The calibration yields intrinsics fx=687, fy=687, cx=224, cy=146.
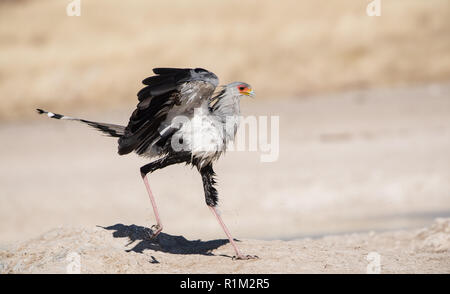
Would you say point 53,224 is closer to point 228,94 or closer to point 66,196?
point 66,196

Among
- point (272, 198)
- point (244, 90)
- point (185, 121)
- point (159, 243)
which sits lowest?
point (159, 243)

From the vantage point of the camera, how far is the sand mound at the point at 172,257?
743cm

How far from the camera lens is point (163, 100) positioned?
25.6 feet

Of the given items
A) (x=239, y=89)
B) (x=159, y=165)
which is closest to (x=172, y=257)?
(x=159, y=165)

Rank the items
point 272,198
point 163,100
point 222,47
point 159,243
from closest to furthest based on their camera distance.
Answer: point 163,100, point 159,243, point 272,198, point 222,47

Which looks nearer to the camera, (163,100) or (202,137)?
(163,100)

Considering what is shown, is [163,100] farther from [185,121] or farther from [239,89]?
[239,89]

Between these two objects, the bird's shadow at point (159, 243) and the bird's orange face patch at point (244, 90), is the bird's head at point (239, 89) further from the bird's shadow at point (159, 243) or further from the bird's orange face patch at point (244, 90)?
the bird's shadow at point (159, 243)

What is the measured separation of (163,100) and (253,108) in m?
23.0

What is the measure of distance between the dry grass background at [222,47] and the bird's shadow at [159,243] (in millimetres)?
26198

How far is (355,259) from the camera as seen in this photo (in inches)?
311

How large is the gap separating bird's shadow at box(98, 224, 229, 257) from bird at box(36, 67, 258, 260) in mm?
301

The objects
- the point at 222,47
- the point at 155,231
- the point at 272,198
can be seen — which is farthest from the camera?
the point at 222,47
